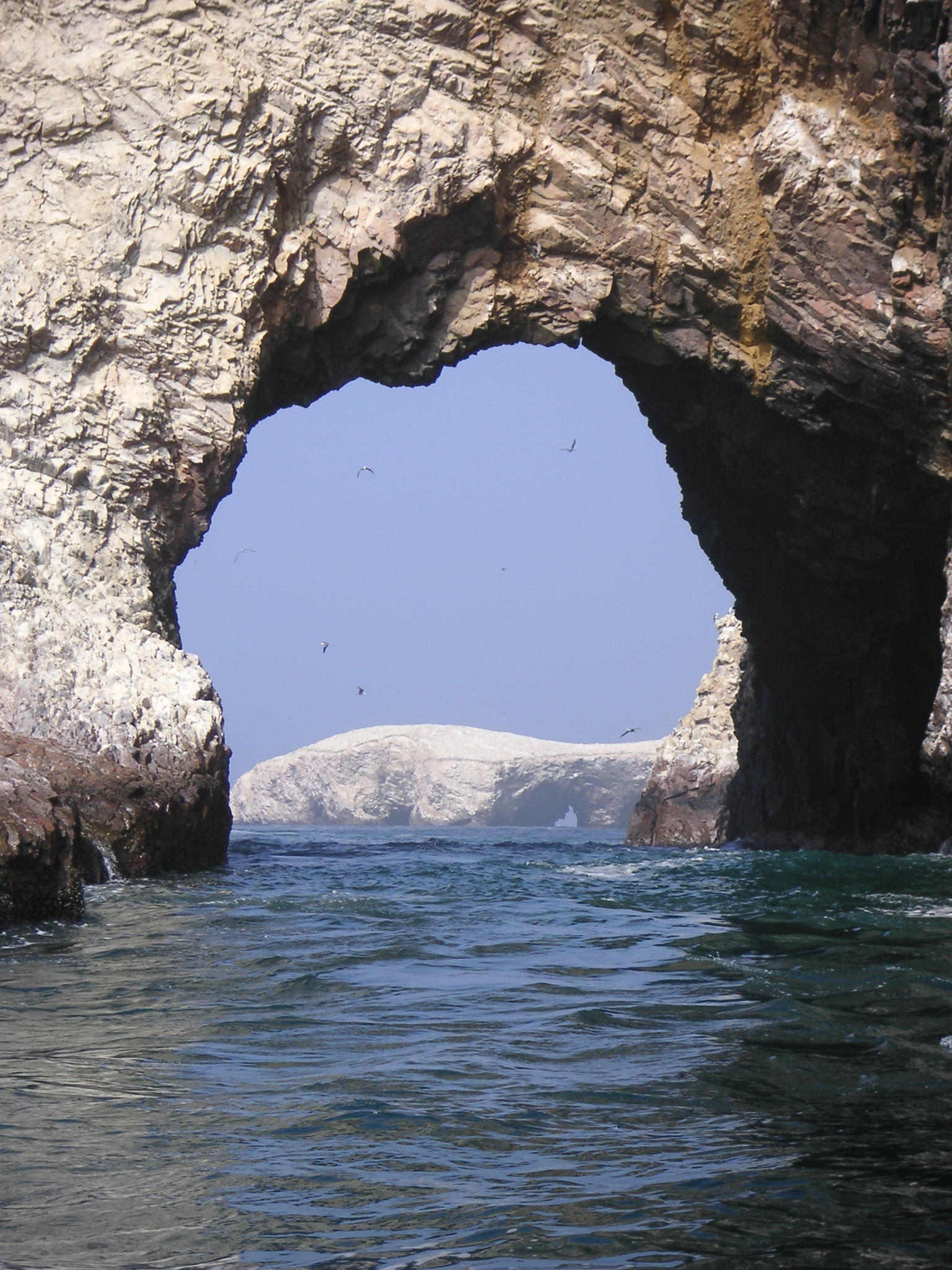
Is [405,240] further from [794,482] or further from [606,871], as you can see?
[606,871]

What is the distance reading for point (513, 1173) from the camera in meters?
3.08

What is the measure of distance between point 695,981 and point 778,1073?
1.73 m

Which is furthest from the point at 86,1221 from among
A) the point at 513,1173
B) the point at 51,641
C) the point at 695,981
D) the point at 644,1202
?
the point at 51,641

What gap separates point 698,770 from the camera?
29.4 meters

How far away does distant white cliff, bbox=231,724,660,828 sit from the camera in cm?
7762

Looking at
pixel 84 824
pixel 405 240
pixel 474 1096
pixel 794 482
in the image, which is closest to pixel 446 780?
pixel 794 482

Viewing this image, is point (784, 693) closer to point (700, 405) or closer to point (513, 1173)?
point (700, 405)

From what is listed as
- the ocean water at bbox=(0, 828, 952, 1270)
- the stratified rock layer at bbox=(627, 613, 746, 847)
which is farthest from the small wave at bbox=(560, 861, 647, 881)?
the stratified rock layer at bbox=(627, 613, 746, 847)

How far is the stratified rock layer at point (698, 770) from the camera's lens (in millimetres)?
28578

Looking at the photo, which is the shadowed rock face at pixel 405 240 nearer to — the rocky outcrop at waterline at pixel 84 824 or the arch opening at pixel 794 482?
the arch opening at pixel 794 482

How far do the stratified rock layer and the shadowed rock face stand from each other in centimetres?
1400

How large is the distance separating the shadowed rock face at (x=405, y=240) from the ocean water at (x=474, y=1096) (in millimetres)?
7268

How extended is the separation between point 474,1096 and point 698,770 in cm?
2628

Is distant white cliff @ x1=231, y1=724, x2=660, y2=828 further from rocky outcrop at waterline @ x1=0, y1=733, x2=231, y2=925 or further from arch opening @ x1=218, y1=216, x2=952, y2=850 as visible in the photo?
rocky outcrop at waterline @ x1=0, y1=733, x2=231, y2=925
